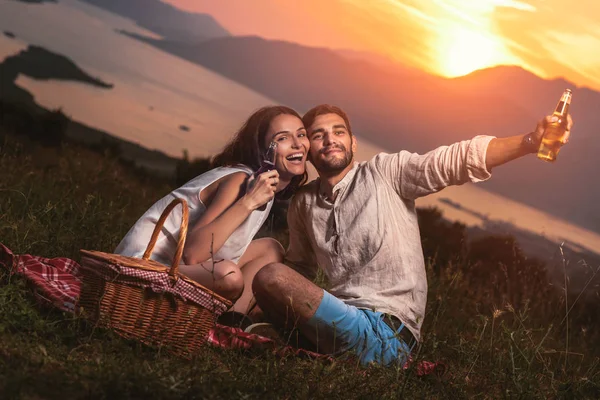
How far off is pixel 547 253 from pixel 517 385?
3130 mm

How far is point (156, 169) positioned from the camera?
899 centimetres

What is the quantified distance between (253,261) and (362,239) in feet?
2.81

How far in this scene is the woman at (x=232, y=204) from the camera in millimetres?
3846

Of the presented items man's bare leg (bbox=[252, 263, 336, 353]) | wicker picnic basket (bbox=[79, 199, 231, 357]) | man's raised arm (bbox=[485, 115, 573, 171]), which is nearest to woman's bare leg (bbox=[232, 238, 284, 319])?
man's bare leg (bbox=[252, 263, 336, 353])

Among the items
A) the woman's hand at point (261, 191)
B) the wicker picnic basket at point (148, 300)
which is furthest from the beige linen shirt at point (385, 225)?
the wicker picnic basket at point (148, 300)

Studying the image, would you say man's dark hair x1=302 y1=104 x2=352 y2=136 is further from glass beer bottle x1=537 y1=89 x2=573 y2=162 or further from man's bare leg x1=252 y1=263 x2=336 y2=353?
glass beer bottle x1=537 y1=89 x2=573 y2=162

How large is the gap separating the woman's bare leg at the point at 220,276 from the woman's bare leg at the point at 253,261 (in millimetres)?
693

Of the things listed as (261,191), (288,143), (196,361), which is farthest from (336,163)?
(196,361)

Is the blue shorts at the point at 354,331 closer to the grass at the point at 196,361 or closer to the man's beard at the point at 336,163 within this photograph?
the grass at the point at 196,361

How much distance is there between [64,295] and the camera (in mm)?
3627

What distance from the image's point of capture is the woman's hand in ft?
12.7

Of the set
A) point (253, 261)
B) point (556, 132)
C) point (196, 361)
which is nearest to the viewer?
point (196, 361)

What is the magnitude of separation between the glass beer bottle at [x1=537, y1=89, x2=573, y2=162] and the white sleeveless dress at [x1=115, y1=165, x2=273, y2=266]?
1.50m

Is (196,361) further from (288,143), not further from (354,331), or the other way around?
(288,143)
